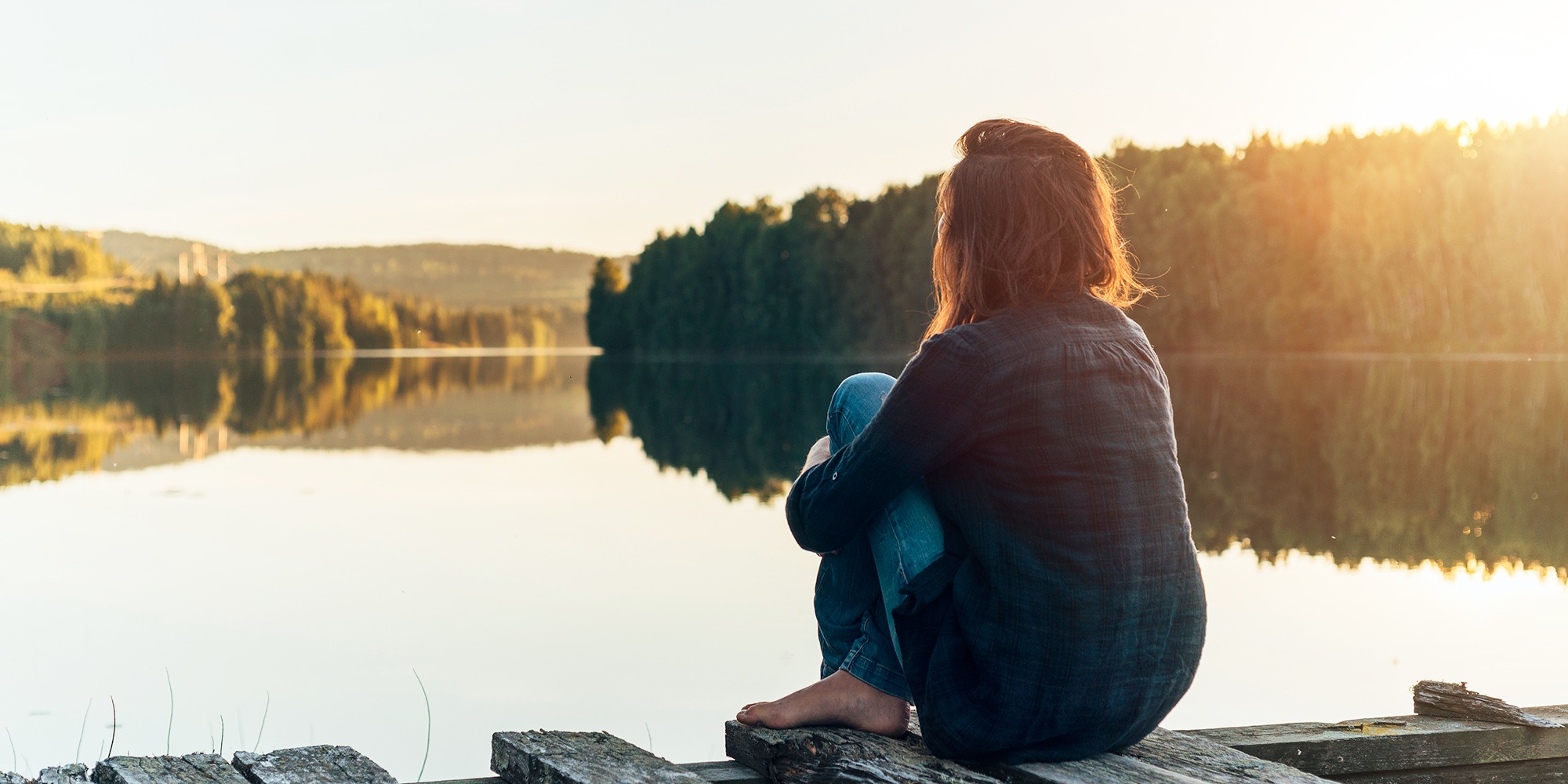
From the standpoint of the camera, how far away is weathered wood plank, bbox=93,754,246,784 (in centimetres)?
217

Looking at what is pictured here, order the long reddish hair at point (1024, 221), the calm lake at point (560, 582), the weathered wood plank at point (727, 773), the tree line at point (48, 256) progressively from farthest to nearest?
the tree line at point (48, 256) < the calm lake at point (560, 582) < the weathered wood plank at point (727, 773) < the long reddish hair at point (1024, 221)

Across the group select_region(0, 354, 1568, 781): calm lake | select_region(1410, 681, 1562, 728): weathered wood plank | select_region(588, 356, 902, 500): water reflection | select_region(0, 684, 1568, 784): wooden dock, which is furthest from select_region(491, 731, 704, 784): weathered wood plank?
select_region(588, 356, 902, 500): water reflection

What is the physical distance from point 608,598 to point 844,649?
4562mm

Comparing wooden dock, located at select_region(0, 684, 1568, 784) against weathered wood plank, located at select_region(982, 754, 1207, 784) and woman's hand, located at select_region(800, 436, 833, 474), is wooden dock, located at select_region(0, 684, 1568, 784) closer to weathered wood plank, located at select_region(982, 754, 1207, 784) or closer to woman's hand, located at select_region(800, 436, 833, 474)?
weathered wood plank, located at select_region(982, 754, 1207, 784)

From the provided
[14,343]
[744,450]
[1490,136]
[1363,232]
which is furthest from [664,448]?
[14,343]

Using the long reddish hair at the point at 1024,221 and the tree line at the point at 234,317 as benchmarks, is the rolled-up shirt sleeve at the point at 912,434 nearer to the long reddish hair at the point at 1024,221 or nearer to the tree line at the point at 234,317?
the long reddish hair at the point at 1024,221

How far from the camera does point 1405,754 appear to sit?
9.02 ft

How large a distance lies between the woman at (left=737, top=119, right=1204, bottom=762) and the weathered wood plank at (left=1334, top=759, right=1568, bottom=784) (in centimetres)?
84

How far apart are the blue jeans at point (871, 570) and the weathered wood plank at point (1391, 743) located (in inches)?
28.6

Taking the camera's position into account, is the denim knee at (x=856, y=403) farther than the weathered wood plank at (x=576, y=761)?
Yes

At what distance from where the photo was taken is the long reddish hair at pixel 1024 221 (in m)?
2.13

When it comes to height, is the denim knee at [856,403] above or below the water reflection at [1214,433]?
above

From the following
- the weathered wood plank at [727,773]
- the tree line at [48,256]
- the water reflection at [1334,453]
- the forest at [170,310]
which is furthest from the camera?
the tree line at [48,256]

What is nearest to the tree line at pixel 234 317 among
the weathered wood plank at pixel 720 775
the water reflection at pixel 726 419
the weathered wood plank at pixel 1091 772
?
the water reflection at pixel 726 419
